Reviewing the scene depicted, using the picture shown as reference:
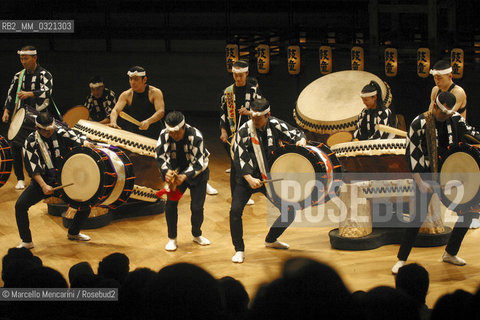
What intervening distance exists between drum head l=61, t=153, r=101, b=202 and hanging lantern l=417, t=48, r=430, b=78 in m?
3.95

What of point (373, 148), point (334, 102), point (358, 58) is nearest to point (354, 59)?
point (358, 58)

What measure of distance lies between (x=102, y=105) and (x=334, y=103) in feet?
6.99

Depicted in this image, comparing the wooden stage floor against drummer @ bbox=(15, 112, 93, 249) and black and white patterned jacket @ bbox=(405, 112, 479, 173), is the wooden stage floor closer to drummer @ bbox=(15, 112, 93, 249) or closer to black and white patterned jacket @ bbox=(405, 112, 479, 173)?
drummer @ bbox=(15, 112, 93, 249)

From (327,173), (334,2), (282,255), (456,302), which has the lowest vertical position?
(282,255)

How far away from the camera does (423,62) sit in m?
7.35

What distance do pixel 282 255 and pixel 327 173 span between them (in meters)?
0.71

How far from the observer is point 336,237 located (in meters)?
4.84

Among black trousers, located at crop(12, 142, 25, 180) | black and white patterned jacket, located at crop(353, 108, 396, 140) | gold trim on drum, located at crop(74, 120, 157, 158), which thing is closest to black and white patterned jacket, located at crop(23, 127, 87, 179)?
gold trim on drum, located at crop(74, 120, 157, 158)

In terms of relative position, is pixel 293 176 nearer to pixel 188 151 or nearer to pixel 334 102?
pixel 188 151

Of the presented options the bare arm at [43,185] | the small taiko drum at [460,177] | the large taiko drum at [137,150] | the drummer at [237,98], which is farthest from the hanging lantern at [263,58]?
the small taiko drum at [460,177]

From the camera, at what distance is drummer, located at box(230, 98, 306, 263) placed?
462 centimetres

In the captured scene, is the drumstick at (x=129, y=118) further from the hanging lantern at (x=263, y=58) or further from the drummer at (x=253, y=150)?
the hanging lantern at (x=263, y=58)

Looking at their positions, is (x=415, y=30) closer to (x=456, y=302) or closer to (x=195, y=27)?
(x=195, y=27)

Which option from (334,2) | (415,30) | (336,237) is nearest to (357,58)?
(415,30)
